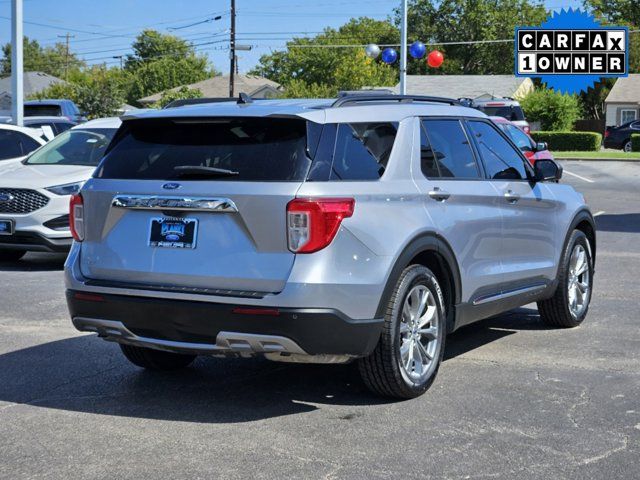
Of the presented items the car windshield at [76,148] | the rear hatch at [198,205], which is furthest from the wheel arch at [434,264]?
the car windshield at [76,148]

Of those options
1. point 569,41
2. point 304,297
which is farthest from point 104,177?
point 569,41

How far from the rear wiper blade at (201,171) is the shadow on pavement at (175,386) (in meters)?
1.33

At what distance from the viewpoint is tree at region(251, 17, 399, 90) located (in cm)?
9138

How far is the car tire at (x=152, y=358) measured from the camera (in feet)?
21.9

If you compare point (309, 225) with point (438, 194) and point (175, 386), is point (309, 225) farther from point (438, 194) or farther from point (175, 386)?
point (175, 386)

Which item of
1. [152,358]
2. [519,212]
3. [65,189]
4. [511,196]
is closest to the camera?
[152,358]

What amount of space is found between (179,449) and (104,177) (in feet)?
5.73

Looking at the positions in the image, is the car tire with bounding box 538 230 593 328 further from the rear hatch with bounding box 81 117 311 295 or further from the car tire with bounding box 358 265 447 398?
the rear hatch with bounding box 81 117 311 295

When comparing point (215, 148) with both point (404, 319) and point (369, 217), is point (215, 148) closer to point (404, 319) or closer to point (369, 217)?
point (369, 217)

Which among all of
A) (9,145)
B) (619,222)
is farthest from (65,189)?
(619,222)

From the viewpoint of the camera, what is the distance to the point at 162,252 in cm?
562

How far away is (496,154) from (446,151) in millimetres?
860

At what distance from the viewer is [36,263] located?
42.0 ft

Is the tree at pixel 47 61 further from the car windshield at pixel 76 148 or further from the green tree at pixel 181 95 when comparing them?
the car windshield at pixel 76 148
